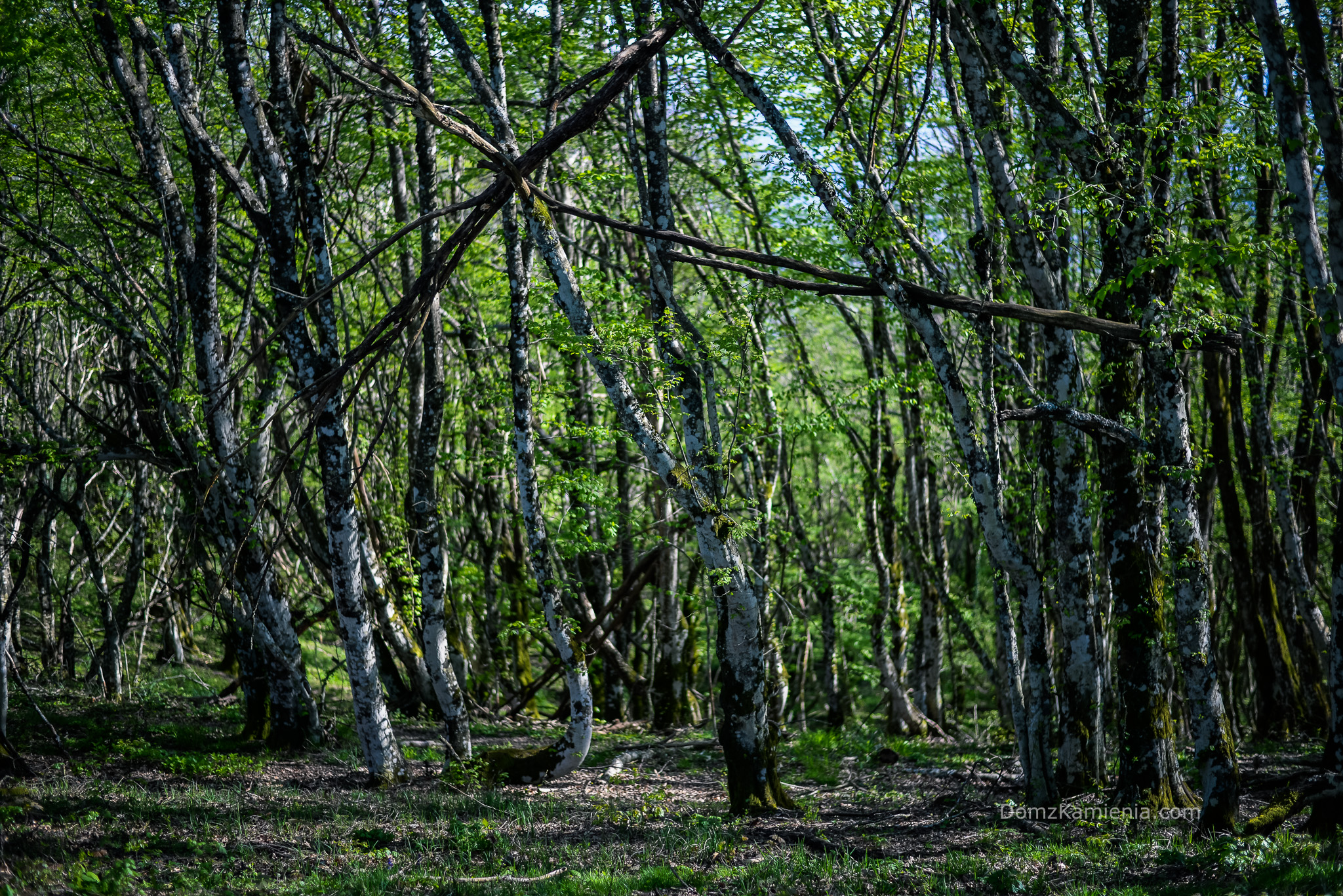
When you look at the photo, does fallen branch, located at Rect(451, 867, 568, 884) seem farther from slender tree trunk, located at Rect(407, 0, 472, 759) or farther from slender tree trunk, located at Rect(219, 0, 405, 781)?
slender tree trunk, located at Rect(407, 0, 472, 759)

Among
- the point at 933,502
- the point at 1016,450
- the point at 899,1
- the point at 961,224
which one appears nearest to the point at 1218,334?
the point at 899,1

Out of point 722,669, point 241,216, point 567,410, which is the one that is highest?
point 241,216

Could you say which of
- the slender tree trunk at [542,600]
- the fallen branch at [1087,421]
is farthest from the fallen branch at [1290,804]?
the slender tree trunk at [542,600]

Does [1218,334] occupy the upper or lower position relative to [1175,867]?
upper

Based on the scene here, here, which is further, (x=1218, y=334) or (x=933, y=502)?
(x=933, y=502)

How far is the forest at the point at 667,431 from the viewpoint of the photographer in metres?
6.32

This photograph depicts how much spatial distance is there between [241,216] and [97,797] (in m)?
11.3

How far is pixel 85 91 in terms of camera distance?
12.7 metres

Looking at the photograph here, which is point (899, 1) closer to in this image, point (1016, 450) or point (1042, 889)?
point (1042, 889)

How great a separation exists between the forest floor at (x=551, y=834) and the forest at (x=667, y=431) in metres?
0.07

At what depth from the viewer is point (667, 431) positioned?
46.7 ft

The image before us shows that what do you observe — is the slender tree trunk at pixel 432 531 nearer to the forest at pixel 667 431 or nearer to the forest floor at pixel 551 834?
the forest at pixel 667 431

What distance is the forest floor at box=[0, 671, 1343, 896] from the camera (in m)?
5.86

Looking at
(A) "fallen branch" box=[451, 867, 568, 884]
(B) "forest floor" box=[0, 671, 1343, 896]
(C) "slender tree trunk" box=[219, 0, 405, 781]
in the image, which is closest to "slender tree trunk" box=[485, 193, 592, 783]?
(B) "forest floor" box=[0, 671, 1343, 896]
